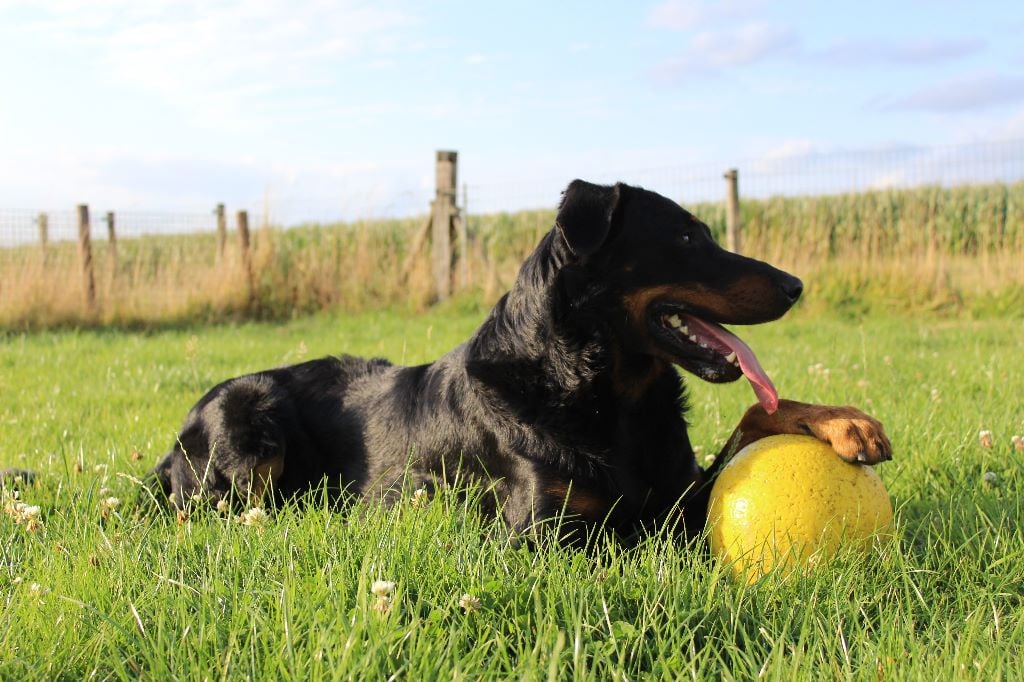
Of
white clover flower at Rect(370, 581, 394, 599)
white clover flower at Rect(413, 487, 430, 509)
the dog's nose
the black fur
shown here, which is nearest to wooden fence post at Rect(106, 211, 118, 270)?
the black fur

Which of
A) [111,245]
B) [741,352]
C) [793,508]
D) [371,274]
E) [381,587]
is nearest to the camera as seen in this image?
[381,587]

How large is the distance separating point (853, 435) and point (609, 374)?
35.6 inches

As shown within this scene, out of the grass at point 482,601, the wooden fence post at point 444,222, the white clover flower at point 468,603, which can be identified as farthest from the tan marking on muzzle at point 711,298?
the wooden fence post at point 444,222

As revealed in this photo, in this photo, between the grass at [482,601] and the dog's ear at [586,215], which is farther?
the dog's ear at [586,215]

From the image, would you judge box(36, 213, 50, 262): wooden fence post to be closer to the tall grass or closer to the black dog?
the tall grass

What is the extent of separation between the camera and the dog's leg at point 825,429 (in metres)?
3.12

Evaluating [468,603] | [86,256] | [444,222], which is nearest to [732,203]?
[444,222]

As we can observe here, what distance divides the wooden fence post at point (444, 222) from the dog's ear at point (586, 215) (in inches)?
451

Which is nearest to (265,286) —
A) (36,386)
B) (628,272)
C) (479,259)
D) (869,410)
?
(479,259)

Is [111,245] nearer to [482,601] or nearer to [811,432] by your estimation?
[811,432]

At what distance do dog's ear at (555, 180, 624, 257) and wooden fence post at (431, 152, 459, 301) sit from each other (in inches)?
451

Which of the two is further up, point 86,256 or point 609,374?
point 86,256

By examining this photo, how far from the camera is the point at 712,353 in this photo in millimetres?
3436

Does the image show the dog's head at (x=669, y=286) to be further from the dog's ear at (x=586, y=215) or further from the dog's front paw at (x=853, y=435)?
the dog's front paw at (x=853, y=435)
